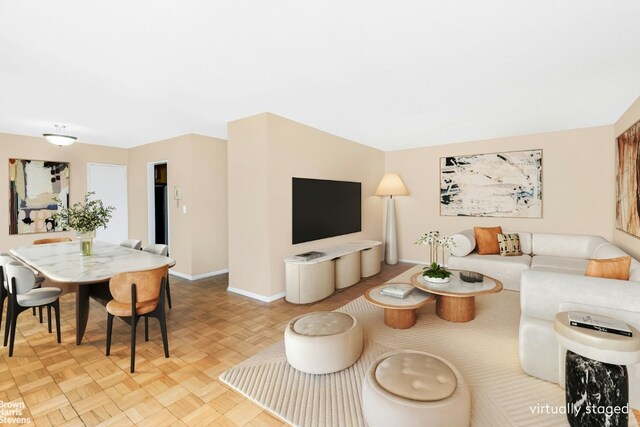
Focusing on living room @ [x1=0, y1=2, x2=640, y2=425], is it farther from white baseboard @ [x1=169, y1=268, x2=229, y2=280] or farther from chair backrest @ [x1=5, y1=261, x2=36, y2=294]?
chair backrest @ [x1=5, y1=261, x2=36, y2=294]

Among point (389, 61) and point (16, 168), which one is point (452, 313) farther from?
point (16, 168)

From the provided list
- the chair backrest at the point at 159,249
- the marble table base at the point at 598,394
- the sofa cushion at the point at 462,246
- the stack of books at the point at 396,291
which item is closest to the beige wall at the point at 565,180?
the sofa cushion at the point at 462,246

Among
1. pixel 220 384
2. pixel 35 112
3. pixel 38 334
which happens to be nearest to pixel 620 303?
pixel 220 384

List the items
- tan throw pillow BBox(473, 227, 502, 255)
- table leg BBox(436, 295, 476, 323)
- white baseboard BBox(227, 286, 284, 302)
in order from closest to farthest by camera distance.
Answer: table leg BBox(436, 295, 476, 323) → white baseboard BBox(227, 286, 284, 302) → tan throw pillow BBox(473, 227, 502, 255)

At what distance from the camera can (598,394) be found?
5.12ft

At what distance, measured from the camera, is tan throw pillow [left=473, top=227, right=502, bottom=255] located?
4.52m

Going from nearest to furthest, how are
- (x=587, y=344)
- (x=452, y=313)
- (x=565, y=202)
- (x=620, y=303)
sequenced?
(x=587, y=344) → (x=620, y=303) → (x=452, y=313) → (x=565, y=202)

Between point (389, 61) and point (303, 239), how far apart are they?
8.51 feet

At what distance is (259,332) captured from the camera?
290 centimetres

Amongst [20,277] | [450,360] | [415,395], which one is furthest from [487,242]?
[20,277]

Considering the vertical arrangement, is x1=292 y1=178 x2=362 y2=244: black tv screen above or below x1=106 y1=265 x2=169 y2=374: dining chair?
above

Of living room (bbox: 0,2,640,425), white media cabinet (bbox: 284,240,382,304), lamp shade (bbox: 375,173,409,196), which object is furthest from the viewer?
lamp shade (bbox: 375,173,409,196)

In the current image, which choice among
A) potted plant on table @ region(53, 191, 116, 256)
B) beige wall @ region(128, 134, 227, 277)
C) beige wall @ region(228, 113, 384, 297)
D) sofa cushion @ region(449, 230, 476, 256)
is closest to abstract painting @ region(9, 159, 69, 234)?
beige wall @ region(128, 134, 227, 277)

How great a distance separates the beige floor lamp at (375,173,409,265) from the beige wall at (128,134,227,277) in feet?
10.1
